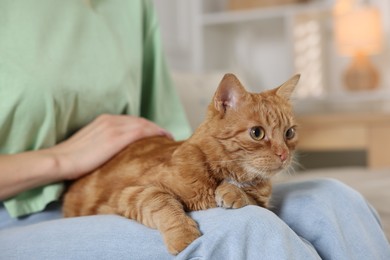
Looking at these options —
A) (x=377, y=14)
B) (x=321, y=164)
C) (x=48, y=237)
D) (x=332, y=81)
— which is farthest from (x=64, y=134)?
(x=321, y=164)

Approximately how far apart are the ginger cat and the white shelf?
7.62 feet

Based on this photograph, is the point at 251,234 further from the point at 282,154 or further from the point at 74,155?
the point at 74,155

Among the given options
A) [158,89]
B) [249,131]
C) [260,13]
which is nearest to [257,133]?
[249,131]

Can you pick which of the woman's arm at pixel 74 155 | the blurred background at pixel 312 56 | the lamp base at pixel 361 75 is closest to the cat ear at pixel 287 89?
the woman's arm at pixel 74 155

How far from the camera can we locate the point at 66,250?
94 cm

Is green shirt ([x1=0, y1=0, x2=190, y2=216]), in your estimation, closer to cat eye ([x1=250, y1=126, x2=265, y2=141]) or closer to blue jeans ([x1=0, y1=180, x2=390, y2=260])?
blue jeans ([x1=0, y1=180, x2=390, y2=260])

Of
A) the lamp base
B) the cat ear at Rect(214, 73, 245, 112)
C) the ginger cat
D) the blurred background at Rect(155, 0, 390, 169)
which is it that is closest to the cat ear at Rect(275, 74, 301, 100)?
the ginger cat

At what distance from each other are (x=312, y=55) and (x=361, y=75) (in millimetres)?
360

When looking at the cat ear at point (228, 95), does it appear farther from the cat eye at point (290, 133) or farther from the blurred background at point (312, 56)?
the blurred background at point (312, 56)

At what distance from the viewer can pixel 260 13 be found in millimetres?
3475

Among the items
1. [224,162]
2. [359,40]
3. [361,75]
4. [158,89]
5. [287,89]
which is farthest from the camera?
[361,75]

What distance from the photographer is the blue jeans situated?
86cm

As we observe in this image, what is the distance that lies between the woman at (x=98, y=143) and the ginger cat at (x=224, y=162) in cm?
5

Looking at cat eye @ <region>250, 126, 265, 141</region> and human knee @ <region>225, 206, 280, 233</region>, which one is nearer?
human knee @ <region>225, 206, 280, 233</region>
